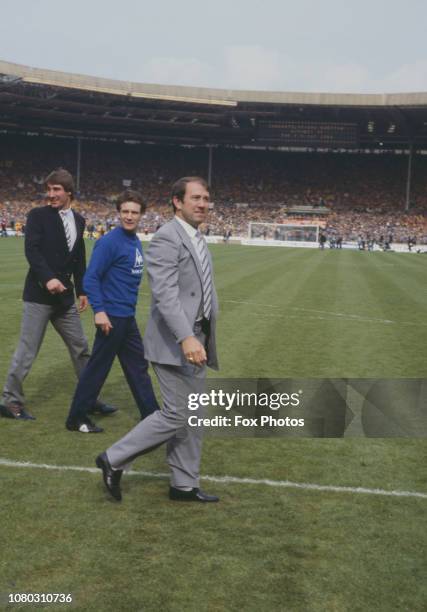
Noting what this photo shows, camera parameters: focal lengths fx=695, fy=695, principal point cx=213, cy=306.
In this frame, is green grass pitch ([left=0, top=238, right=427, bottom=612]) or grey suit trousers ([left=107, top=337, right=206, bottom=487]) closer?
green grass pitch ([left=0, top=238, right=427, bottom=612])

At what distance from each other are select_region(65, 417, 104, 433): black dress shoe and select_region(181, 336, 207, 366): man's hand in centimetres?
216

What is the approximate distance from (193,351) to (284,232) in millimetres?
53062

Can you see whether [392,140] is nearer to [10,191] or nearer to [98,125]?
[98,125]

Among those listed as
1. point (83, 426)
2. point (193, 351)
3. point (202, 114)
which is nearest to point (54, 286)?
point (83, 426)

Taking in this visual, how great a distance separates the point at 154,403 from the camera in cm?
546

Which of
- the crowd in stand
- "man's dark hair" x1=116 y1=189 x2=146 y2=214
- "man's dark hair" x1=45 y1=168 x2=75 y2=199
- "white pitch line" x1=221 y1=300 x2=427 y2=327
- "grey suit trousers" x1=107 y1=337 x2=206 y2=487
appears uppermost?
the crowd in stand

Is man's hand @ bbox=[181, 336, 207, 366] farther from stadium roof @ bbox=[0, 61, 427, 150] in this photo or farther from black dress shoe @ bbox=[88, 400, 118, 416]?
stadium roof @ bbox=[0, 61, 427, 150]

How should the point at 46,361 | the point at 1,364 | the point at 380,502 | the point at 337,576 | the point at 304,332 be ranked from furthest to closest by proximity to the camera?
the point at 304,332 → the point at 46,361 → the point at 1,364 → the point at 380,502 → the point at 337,576

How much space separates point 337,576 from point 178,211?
2.23 m

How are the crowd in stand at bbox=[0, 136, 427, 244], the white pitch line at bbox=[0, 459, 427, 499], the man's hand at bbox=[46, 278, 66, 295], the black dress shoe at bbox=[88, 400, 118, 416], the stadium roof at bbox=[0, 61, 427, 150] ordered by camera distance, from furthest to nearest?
the crowd in stand at bbox=[0, 136, 427, 244]
the stadium roof at bbox=[0, 61, 427, 150]
the black dress shoe at bbox=[88, 400, 118, 416]
the man's hand at bbox=[46, 278, 66, 295]
the white pitch line at bbox=[0, 459, 427, 499]

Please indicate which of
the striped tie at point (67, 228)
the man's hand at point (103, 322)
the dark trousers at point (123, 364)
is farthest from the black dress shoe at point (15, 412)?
the striped tie at point (67, 228)

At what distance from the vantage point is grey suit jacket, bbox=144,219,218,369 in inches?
160

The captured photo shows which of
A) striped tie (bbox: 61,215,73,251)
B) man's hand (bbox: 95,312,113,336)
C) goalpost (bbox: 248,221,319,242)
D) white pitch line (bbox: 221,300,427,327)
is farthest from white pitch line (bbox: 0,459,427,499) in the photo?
goalpost (bbox: 248,221,319,242)

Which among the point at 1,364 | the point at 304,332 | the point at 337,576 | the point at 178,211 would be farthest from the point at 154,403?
the point at 304,332
